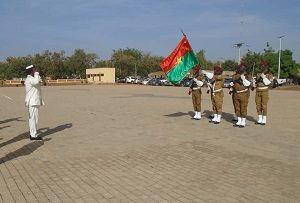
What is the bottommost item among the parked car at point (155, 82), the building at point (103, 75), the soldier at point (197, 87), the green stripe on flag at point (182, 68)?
the parked car at point (155, 82)

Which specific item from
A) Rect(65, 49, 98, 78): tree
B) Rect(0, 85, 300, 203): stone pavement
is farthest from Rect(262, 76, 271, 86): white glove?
Rect(65, 49, 98, 78): tree

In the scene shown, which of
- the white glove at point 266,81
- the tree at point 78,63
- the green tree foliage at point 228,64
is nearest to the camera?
the white glove at point 266,81

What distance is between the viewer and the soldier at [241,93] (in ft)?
41.9

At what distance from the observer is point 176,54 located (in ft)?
44.9

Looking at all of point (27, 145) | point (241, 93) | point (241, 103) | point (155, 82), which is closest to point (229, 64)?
point (155, 82)

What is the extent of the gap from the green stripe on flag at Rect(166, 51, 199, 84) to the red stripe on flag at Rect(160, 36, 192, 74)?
0.12m

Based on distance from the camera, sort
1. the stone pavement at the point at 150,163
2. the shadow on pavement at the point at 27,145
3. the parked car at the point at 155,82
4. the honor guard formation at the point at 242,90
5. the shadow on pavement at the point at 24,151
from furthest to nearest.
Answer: the parked car at the point at 155,82
the honor guard formation at the point at 242,90
the shadow on pavement at the point at 27,145
the shadow on pavement at the point at 24,151
the stone pavement at the point at 150,163

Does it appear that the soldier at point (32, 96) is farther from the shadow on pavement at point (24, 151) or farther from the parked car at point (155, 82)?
the parked car at point (155, 82)

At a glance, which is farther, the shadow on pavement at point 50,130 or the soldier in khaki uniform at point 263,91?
the soldier in khaki uniform at point 263,91

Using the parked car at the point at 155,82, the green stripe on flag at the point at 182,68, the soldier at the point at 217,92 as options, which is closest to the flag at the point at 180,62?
the green stripe on flag at the point at 182,68

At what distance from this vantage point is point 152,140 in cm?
1030

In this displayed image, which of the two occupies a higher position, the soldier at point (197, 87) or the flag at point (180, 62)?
the flag at point (180, 62)

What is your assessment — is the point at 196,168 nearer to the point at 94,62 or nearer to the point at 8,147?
the point at 8,147

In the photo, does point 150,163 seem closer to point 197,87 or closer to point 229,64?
point 197,87
